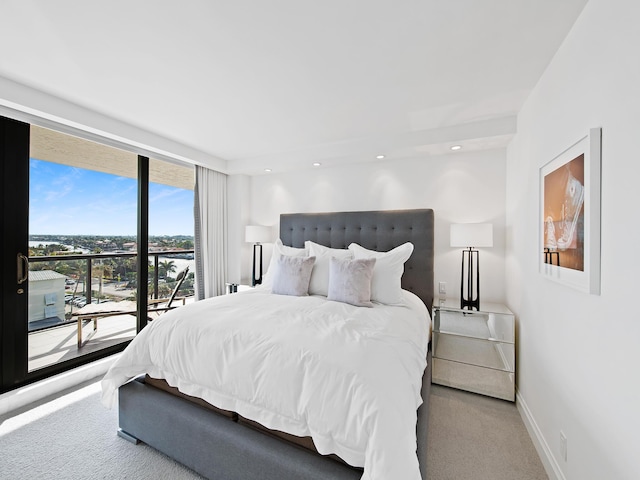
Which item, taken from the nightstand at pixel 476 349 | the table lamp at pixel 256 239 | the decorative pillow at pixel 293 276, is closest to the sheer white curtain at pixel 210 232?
the table lamp at pixel 256 239

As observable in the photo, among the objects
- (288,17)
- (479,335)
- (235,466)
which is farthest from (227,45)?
(479,335)

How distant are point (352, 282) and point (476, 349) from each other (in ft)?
4.38

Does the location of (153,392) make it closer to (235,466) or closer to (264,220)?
(235,466)

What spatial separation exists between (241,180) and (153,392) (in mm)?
3244

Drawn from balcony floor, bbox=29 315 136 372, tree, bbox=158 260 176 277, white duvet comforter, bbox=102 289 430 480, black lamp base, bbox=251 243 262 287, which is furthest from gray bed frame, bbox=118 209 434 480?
tree, bbox=158 260 176 277

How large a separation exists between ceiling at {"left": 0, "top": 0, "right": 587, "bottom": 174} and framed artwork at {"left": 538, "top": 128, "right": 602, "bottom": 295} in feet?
2.50

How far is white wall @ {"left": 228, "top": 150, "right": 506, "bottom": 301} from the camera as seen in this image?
3.04 m

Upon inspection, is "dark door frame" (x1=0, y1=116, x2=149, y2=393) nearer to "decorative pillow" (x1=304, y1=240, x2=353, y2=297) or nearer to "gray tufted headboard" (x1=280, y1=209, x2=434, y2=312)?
"decorative pillow" (x1=304, y1=240, x2=353, y2=297)

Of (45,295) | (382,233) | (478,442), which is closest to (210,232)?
(45,295)

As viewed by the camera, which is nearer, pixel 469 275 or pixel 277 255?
pixel 469 275

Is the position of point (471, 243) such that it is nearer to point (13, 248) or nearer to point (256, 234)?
point (256, 234)

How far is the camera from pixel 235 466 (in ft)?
4.75

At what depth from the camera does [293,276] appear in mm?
2762

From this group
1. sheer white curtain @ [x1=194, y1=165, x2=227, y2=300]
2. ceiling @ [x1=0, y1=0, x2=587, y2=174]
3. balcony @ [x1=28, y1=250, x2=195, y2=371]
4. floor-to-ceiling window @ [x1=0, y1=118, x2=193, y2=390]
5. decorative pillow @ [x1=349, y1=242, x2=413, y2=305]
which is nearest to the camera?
ceiling @ [x1=0, y1=0, x2=587, y2=174]
